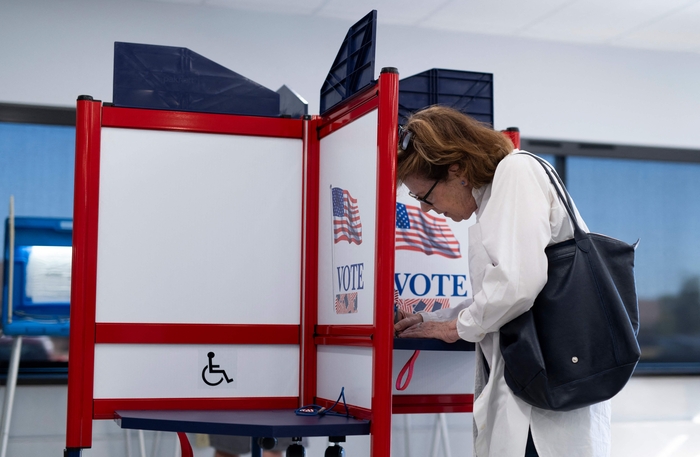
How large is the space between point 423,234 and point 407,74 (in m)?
2.22

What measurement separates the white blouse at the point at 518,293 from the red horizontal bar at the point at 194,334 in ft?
2.18

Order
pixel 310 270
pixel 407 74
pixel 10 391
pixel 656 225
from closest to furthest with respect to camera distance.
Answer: pixel 310 270 → pixel 10 391 → pixel 407 74 → pixel 656 225

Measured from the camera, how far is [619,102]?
15.2 feet

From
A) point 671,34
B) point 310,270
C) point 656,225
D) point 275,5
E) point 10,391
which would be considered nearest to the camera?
point 310,270

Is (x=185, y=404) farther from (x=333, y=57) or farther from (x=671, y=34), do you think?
(x=671, y=34)

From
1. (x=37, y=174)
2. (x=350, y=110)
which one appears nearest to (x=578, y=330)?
(x=350, y=110)

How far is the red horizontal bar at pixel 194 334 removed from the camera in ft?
6.30

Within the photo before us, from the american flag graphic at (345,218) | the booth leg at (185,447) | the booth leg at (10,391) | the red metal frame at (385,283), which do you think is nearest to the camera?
the red metal frame at (385,283)

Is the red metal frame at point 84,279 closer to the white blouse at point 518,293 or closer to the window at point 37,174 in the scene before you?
the white blouse at point 518,293

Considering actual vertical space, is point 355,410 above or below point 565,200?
below

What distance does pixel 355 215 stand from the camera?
69.7 inches

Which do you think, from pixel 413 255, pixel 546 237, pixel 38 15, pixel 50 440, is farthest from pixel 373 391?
pixel 38 15

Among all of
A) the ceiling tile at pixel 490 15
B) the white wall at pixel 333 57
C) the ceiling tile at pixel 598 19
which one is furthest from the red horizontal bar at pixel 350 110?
the ceiling tile at pixel 598 19

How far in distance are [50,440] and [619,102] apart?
3.81 meters
